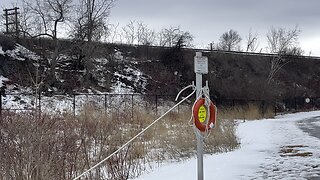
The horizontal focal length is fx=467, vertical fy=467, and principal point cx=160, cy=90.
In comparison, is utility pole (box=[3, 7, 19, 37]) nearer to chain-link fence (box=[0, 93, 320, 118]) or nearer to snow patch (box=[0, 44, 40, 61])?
snow patch (box=[0, 44, 40, 61])

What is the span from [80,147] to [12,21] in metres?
29.5

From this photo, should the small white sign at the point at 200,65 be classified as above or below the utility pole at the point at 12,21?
below

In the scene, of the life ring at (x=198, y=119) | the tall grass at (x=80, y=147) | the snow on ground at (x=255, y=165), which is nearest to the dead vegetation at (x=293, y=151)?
the snow on ground at (x=255, y=165)

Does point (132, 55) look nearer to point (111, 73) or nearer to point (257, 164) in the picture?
point (111, 73)

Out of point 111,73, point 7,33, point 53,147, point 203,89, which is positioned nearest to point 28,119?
point 53,147

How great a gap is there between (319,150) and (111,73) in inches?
1181

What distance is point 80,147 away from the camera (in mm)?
9539

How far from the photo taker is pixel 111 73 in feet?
137

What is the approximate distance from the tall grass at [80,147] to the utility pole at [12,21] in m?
24.8

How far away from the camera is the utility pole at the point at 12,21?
35.8 meters

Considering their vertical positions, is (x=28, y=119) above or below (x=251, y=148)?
above

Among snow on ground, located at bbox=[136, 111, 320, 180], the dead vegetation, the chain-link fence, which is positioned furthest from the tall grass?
the chain-link fence

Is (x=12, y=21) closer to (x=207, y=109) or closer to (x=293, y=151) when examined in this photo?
(x=293, y=151)

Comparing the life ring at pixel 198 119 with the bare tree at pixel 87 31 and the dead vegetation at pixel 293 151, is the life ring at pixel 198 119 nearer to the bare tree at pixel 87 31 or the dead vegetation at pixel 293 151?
the dead vegetation at pixel 293 151
